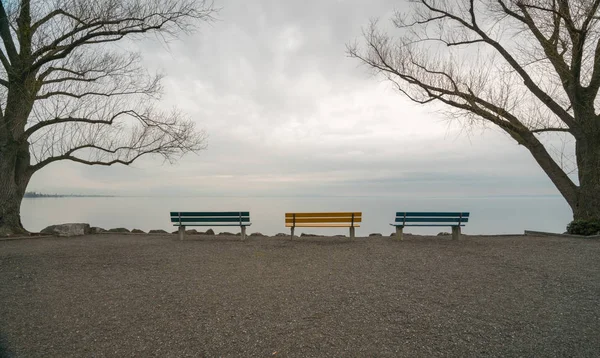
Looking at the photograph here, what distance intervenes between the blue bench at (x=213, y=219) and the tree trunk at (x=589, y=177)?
37.8ft

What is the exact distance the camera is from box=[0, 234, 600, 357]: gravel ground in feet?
12.2

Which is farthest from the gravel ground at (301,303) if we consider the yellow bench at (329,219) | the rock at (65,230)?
the rock at (65,230)

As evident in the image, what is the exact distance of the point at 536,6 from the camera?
1100cm

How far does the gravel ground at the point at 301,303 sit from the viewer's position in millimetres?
3711

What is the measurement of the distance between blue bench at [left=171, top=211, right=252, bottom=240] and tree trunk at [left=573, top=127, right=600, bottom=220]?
11526 mm

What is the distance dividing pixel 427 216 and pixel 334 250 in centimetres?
350

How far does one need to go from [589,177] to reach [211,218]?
514 inches

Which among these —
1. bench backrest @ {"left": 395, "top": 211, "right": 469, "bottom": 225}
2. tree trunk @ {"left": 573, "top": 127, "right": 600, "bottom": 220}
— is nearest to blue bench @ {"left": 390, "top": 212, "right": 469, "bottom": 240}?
bench backrest @ {"left": 395, "top": 211, "right": 469, "bottom": 225}

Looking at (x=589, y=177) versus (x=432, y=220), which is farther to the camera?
(x=589, y=177)

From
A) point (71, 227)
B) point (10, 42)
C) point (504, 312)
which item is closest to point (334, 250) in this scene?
point (504, 312)

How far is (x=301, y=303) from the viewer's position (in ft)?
16.1

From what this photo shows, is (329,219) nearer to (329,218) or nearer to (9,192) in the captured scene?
(329,218)

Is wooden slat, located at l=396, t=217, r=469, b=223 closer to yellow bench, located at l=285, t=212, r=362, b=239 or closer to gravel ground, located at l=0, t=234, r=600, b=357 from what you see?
yellow bench, located at l=285, t=212, r=362, b=239

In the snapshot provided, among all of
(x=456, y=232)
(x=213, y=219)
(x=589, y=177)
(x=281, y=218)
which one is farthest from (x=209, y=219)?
(x=281, y=218)
